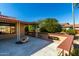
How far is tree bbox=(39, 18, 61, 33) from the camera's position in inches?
248

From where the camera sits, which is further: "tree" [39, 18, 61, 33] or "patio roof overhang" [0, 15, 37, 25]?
"tree" [39, 18, 61, 33]

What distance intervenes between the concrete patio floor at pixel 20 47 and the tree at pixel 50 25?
39cm

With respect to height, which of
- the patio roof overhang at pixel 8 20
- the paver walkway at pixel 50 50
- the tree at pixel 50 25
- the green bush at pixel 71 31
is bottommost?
the paver walkway at pixel 50 50

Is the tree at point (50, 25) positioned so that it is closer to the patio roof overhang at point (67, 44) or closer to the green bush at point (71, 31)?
the green bush at point (71, 31)

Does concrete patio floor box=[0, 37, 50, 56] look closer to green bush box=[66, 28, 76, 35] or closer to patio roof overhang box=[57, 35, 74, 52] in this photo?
patio roof overhang box=[57, 35, 74, 52]

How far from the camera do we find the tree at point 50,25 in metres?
6.29

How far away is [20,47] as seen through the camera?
20.7 feet

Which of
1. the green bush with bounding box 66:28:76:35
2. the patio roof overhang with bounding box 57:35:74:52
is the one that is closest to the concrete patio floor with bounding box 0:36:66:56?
the patio roof overhang with bounding box 57:35:74:52

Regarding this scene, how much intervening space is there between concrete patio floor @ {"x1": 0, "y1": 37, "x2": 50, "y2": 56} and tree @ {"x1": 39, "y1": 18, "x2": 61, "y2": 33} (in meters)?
0.39

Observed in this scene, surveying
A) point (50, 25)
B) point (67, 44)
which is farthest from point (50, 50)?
point (50, 25)

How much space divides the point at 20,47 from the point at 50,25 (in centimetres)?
108

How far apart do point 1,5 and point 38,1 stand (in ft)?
3.42

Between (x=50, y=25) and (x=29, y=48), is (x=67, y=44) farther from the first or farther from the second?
(x=29, y=48)

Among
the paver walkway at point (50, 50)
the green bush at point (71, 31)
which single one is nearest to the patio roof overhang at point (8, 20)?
the paver walkway at point (50, 50)
